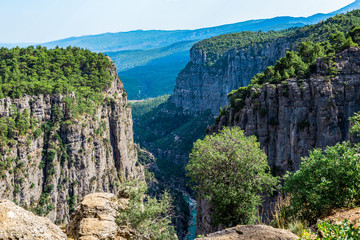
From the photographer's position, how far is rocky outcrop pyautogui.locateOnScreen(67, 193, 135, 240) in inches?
645

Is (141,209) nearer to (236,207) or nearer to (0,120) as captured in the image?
(236,207)

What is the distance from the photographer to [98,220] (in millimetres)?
17750

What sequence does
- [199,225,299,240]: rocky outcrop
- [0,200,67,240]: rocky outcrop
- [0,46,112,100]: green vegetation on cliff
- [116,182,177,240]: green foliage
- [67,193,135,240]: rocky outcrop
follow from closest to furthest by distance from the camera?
[0,200,67,240]: rocky outcrop
[199,225,299,240]: rocky outcrop
[67,193,135,240]: rocky outcrop
[116,182,177,240]: green foliage
[0,46,112,100]: green vegetation on cliff

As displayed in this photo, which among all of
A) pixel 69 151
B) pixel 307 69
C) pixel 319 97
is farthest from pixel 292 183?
pixel 69 151

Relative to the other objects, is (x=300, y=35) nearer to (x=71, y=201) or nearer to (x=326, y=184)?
(x=71, y=201)

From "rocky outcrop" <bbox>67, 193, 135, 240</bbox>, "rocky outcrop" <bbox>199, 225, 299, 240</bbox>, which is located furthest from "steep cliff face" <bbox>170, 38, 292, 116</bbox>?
"rocky outcrop" <bbox>199, 225, 299, 240</bbox>

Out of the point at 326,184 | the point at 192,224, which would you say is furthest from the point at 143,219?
the point at 192,224

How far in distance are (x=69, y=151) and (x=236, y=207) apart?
211 ft

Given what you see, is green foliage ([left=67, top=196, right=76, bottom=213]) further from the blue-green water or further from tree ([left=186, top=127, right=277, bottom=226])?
tree ([left=186, top=127, right=277, bottom=226])

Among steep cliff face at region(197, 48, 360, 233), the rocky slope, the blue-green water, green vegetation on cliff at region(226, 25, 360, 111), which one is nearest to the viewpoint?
steep cliff face at region(197, 48, 360, 233)

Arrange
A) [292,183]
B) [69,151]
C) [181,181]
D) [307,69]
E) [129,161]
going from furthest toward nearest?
[181,181]
[129,161]
[69,151]
[307,69]
[292,183]

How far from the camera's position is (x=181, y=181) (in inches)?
5054

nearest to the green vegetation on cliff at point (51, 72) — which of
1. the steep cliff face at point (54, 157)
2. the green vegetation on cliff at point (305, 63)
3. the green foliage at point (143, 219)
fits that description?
the steep cliff face at point (54, 157)

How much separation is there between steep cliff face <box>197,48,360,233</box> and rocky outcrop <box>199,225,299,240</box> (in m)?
26.8
